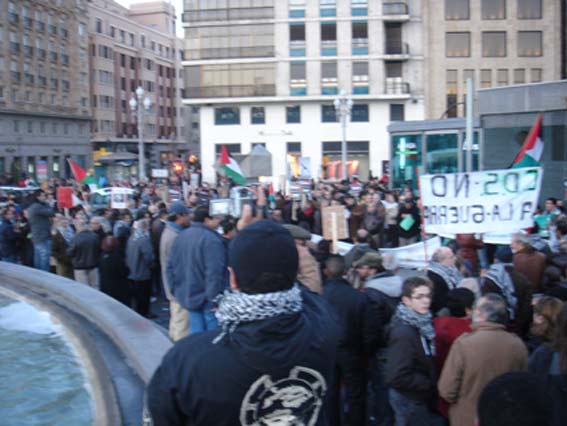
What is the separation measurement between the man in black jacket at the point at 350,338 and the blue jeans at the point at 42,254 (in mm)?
9479

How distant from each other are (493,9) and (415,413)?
152ft

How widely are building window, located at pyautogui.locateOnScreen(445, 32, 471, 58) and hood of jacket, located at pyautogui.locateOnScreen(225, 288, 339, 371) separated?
47.6 metres

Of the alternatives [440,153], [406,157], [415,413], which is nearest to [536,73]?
[406,157]

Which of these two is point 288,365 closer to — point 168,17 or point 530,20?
point 530,20

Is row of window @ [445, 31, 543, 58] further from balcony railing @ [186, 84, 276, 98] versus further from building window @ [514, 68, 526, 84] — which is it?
balcony railing @ [186, 84, 276, 98]

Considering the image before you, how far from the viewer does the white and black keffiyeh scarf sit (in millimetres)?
2326

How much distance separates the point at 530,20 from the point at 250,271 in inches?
1946

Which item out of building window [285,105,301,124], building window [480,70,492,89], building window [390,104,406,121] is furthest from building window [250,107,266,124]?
building window [480,70,492,89]

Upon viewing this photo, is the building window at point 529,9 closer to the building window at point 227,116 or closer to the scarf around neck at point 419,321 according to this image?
the building window at point 227,116

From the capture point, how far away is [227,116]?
48469mm

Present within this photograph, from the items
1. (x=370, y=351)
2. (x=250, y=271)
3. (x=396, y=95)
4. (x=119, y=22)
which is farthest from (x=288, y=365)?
(x=119, y=22)

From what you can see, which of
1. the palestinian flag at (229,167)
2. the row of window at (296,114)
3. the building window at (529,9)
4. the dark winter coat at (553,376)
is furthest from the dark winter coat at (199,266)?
the building window at (529,9)

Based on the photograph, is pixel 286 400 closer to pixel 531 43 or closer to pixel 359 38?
pixel 359 38

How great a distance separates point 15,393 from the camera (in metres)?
6.61
